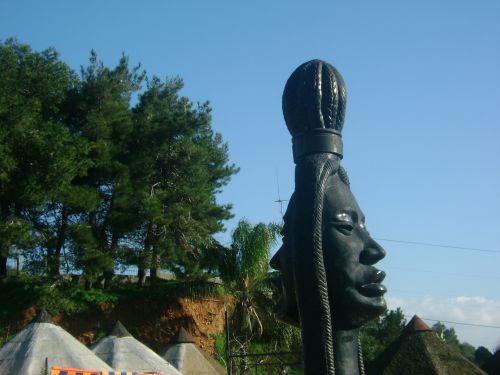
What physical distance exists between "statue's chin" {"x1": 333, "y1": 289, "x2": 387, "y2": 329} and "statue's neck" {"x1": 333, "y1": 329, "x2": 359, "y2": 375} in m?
0.04

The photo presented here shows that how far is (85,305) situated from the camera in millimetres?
24828

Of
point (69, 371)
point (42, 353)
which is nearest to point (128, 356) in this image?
point (42, 353)

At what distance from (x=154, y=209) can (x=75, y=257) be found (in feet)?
10.3

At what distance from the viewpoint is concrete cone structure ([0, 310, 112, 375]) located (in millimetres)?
13125

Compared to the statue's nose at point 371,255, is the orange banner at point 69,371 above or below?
below

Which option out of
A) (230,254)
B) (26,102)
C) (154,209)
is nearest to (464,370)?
(230,254)

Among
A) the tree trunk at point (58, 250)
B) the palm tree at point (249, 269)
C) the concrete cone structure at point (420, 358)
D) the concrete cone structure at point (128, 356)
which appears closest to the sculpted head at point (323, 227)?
the concrete cone structure at point (420, 358)

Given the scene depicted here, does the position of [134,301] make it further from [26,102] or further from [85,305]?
[26,102]

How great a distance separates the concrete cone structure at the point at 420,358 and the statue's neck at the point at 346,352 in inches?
433

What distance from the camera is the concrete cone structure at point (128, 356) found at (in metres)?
15.7

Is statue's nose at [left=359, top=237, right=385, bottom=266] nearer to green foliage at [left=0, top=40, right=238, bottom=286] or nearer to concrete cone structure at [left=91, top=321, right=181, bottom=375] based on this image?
concrete cone structure at [left=91, top=321, right=181, bottom=375]

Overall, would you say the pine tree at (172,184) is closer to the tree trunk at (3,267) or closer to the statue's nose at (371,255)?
the tree trunk at (3,267)

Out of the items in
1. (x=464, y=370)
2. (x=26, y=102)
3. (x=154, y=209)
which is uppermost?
(x=26, y=102)

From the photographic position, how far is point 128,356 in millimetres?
16016
